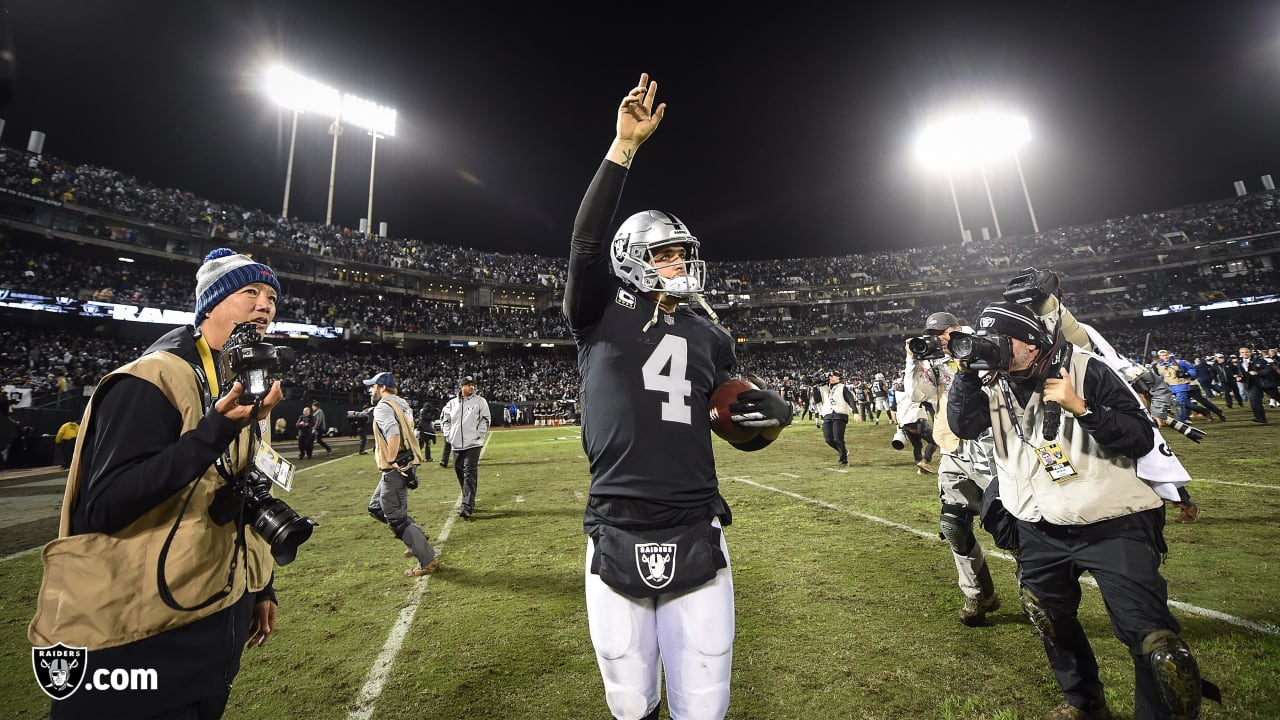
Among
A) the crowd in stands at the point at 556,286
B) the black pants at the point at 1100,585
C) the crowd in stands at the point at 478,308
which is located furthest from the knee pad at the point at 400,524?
the crowd in stands at the point at 478,308

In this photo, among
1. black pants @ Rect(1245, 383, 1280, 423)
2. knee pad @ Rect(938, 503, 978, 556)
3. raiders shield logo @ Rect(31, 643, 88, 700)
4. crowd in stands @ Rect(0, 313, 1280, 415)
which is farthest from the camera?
crowd in stands @ Rect(0, 313, 1280, 415)

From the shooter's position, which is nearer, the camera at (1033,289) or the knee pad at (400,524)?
the camera at (1033,289)

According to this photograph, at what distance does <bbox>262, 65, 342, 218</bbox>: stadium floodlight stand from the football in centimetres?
5136

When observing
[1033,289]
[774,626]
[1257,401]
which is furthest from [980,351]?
[1257,401]

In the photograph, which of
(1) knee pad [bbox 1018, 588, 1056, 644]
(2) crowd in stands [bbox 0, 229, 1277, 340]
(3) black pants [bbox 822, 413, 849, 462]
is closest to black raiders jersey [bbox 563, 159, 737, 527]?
(1) knee pad [bbox 1018, 588, 1056, 644]

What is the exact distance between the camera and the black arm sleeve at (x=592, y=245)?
190 centimetres

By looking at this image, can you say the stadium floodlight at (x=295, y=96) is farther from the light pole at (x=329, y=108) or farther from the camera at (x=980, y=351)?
the camera at (x=980, y=351)

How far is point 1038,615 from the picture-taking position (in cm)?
276

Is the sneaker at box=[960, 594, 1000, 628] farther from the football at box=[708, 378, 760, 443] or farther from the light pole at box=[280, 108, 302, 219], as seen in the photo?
the light pole at box=[280, 108, 302, 219]

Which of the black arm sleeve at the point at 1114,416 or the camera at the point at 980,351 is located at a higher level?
the camera at the point at 980,351

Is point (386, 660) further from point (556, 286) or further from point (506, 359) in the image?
point (556, 286)

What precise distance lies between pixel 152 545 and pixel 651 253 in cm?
215

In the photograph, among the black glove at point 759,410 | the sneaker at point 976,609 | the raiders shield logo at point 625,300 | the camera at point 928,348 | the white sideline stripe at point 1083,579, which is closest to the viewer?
the black glove at point 759,410

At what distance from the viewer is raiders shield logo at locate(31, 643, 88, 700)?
1481mm
